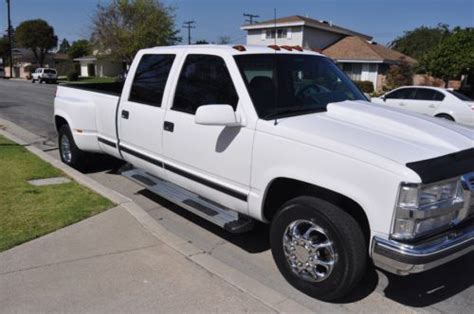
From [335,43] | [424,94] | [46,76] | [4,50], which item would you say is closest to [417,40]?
[335,43]

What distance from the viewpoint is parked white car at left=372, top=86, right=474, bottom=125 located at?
16.0m

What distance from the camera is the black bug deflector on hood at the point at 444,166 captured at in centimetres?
313

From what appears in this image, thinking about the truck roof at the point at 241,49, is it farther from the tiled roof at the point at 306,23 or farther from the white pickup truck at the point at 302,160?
the tiled roof at the point at 306,23

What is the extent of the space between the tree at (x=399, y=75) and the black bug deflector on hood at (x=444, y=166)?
120 feet

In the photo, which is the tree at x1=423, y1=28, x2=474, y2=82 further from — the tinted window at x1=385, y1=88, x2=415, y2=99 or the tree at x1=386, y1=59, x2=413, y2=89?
the tinted window at x1=385, y1=88, x2=415, y2=99

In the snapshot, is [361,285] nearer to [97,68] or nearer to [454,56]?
[454,56]

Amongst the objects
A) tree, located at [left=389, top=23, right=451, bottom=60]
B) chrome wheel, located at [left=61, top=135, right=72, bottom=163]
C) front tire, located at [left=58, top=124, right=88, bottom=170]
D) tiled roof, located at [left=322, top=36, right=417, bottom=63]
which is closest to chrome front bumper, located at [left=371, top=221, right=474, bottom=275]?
front tire, located at [left=58, top=124, right=88, bottom=170]

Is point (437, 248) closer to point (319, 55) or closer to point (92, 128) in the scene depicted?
point (319, 55)

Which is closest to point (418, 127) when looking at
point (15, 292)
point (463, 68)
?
point (15, 292)

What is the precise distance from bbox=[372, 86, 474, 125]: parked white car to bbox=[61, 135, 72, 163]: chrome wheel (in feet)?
36.6

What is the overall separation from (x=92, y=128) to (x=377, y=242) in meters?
4.74

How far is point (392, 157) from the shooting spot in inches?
128

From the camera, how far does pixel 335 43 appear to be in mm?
48250

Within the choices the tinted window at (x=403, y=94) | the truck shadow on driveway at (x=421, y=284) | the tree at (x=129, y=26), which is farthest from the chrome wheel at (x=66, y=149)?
the tree at (x=129, y=26)
